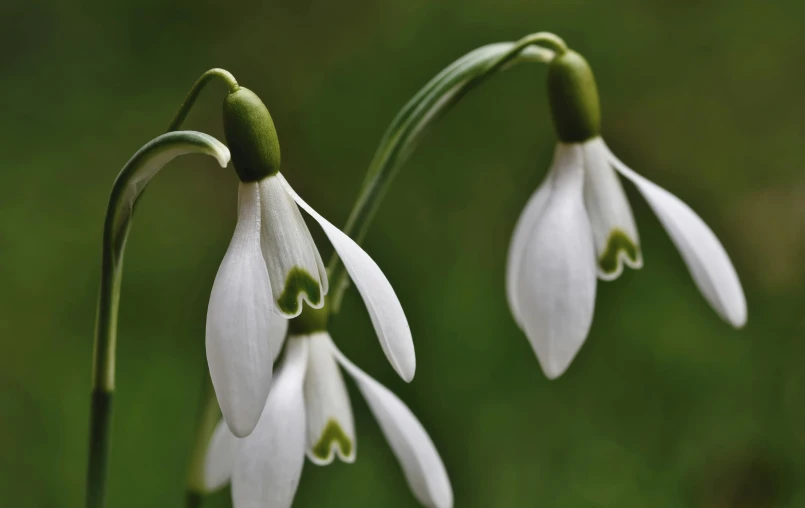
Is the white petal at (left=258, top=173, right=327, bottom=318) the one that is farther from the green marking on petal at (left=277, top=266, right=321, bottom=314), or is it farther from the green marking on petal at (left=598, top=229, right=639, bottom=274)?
the green marking on petal at (left=598, top=229, right=639, bottom=274)

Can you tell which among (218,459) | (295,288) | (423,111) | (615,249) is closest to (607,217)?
(615,249)

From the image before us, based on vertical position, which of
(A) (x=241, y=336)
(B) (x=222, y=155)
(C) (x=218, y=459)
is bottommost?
(C) (x=218, y=459)

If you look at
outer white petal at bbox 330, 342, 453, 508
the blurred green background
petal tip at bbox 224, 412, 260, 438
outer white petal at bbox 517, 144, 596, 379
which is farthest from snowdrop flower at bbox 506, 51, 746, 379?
the blurred green background

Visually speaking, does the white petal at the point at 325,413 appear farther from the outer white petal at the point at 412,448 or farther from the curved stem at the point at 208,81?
the curved stem at the point at 208,81

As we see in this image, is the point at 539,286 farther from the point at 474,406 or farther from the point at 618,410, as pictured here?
the point at 618,410

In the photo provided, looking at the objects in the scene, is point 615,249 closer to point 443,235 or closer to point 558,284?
point 558,284

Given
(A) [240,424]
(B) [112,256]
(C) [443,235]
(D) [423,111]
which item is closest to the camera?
(A) [240,424]
